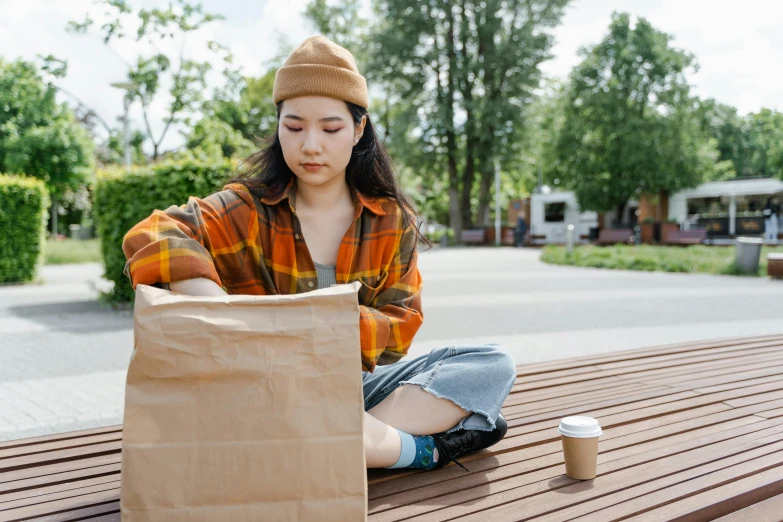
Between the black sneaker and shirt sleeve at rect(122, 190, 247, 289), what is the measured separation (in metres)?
0.86

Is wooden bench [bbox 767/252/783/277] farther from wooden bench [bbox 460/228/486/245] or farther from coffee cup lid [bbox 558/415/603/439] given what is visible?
wooden bench [bbox 460/228/486/245]

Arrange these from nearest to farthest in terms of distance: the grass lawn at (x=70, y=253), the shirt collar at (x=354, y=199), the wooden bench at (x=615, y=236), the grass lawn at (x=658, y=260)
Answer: the shirt collar at (x=354, y=199)
the grass lawn at (x=658, y=260)
the grass lawn at (x=70, y=253)
the wooden bench at (x=615, y=236)

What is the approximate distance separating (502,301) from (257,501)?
270 inches

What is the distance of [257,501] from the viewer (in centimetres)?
140

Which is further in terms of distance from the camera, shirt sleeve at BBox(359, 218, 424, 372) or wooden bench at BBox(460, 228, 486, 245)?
wooden bench at BBox(460, 228, 486, 245)

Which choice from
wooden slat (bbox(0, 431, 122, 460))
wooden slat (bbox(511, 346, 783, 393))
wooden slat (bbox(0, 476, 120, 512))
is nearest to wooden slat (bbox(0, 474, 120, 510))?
wooden slat (bbox(0, 476, 120, 512))

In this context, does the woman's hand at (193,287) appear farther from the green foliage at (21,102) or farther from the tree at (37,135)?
the green foliage at (21,102)

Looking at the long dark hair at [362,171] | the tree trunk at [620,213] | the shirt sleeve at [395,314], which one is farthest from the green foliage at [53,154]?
the shirt sleeve at [395,314]

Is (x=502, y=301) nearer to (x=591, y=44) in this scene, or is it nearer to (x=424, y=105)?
(x=424, y=105)

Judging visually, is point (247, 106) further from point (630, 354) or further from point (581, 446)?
point (581, 446)

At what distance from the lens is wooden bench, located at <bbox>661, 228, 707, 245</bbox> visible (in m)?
23.0

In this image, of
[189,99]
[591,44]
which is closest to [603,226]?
[591,44]

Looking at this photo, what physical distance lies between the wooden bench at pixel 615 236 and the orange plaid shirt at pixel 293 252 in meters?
23.8

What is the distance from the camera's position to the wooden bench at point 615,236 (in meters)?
24.3
